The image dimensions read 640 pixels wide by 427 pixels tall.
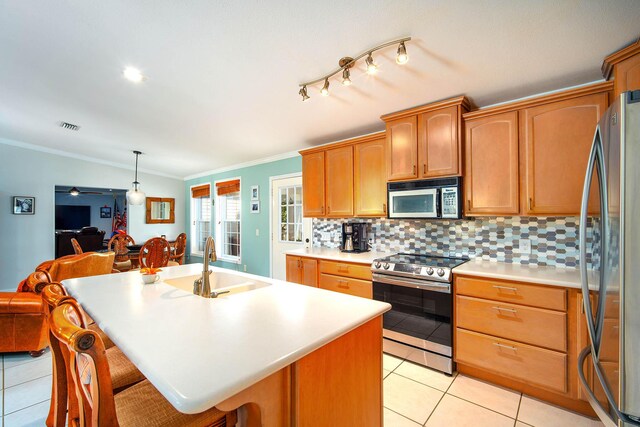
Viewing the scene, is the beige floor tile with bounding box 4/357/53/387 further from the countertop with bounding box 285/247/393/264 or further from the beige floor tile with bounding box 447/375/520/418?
the beige floor tile with bounding box 447/375/520/418

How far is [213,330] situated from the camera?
101 cm

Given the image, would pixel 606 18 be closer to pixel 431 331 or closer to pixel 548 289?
pixel 548 289

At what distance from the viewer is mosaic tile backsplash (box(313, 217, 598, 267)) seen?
222cm

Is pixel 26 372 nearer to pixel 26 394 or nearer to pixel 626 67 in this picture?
pixel 26 394

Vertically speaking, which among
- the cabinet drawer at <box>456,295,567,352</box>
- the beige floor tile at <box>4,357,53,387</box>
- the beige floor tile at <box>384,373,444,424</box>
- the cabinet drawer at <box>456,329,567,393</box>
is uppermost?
the cabinet drawer at <box>456,295,567,352</box>

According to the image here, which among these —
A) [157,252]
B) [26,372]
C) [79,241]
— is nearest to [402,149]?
[157,252]

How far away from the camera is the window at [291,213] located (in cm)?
428

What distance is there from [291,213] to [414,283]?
2.48 m

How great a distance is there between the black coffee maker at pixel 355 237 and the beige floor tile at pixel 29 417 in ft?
9.21

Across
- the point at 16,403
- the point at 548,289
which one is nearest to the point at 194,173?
the point at 16,403

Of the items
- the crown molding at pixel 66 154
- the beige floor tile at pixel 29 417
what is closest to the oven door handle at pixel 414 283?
the beige floor tile at pixel 29 417

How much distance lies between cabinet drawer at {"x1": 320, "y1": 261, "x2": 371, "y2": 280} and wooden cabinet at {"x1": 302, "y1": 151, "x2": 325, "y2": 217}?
A: 75cm

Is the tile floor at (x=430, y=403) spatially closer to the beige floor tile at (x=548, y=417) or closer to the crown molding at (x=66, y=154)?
the beige floor tile at (x=548, y=417)

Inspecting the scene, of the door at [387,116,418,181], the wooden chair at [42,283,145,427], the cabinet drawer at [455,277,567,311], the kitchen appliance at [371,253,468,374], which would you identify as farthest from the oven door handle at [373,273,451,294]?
the wooden chair at [42,283,145,427]
